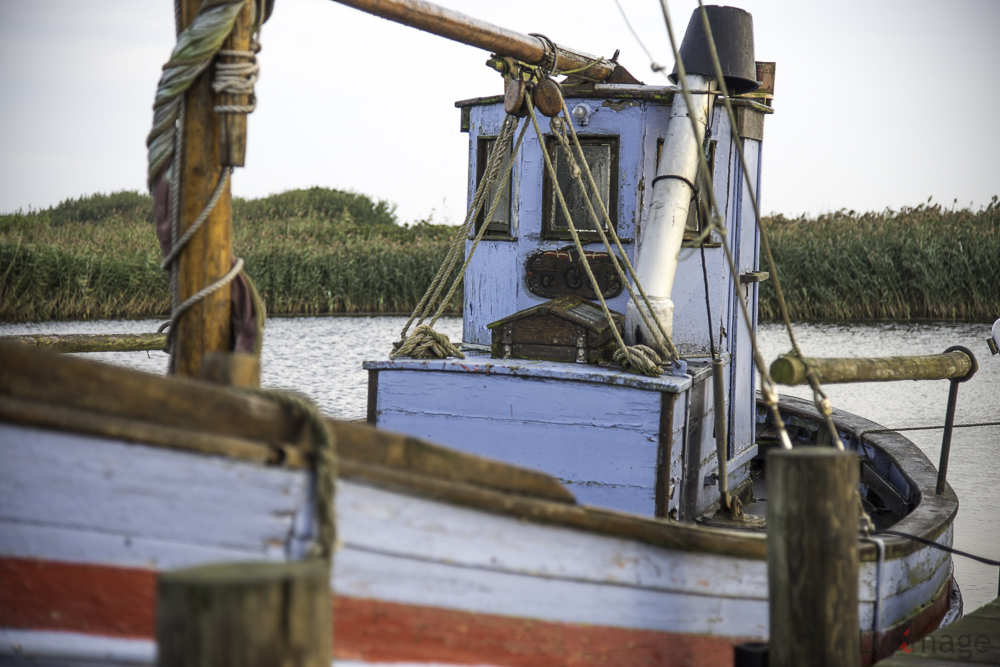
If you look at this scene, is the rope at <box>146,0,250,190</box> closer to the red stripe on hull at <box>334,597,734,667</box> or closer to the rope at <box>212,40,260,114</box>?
the rope at <box>212,40,260,114</box>

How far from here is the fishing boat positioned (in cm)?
165

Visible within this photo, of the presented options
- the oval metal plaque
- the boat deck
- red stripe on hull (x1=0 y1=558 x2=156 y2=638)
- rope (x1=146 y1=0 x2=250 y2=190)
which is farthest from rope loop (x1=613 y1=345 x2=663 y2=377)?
red stripe on hull (x1=0 y1=558 x2=156 y2=638)

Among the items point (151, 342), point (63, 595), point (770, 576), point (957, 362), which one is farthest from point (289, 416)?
point (151, 342)

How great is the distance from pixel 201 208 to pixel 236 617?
4.31ft

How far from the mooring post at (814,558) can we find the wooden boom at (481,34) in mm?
2542

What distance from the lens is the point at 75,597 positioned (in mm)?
1706

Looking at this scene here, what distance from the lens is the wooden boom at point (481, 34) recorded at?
3791 millimetres

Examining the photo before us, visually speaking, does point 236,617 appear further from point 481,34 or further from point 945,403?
point 945,403

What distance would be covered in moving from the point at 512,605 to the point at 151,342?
156 inches

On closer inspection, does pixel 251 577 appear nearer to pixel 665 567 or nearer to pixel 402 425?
pixel 665 567

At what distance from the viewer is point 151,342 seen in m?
5.32

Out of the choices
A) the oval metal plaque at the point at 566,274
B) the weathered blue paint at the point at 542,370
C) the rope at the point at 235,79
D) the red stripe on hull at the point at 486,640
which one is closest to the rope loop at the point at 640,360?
the weathered blue paint at the point at 542,370

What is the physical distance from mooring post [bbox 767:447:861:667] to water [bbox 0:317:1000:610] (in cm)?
511

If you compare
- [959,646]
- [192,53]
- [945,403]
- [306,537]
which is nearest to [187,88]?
[192,53]
